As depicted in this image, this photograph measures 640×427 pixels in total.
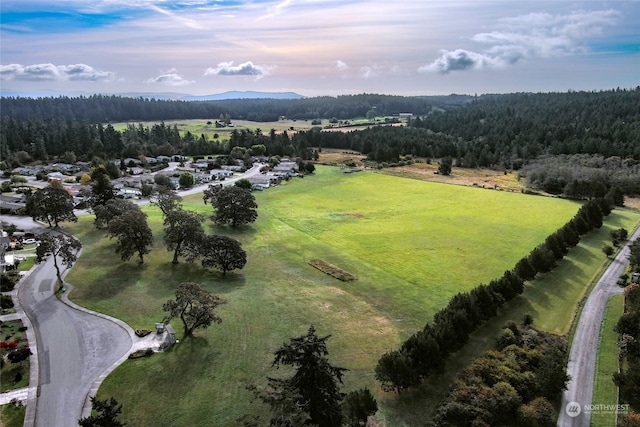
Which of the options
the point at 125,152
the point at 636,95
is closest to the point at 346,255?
the point at 125,152

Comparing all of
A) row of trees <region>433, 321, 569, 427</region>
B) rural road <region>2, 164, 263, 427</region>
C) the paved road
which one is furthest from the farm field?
row of trees <region>433, 321, 569, 427</region>

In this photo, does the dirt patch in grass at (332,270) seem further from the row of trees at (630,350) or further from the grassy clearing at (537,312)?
the row of trees at (630,350)

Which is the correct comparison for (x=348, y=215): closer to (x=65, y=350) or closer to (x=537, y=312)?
(x=537, y=312)

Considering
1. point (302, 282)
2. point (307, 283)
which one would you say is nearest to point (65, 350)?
point (302, 282)

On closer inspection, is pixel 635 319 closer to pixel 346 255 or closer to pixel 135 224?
pixel 346 255

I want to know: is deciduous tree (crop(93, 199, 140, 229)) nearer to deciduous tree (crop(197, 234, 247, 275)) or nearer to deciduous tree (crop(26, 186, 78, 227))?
deciduous tree (crop(26, 186, 78, 227))
